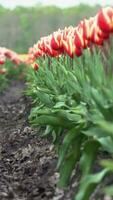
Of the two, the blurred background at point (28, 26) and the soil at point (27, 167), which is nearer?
the soil at point (27, 167)

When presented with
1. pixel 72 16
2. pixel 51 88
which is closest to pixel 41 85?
pixel 51 88

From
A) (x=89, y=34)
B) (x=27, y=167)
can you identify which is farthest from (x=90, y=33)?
(x=27, y=167)

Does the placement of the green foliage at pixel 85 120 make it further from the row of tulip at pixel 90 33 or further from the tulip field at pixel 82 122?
the row of tulip at pixel 90 33

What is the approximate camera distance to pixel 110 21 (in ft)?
13.7

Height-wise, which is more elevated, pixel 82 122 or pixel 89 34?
pixel 89 34

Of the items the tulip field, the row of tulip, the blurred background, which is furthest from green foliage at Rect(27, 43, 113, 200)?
the blurred background

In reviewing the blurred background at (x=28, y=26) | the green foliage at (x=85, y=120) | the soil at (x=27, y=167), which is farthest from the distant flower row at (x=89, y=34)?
the blurred background at (x=28, y=26)

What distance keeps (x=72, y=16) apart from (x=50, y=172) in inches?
1404

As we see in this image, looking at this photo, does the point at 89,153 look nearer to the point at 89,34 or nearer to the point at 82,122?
the point at 82,122

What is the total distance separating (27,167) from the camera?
5355 millimetres

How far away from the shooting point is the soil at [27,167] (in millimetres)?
4449

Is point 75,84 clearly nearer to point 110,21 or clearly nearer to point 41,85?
point 110,21

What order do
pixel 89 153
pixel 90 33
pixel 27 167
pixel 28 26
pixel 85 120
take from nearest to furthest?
pixel 89 153
pixel 85 120
pixel 90 33
pixel 27 167
pixel 28 26

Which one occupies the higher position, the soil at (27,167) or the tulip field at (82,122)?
the tulip field at (82,122)
